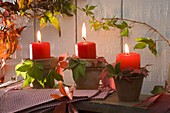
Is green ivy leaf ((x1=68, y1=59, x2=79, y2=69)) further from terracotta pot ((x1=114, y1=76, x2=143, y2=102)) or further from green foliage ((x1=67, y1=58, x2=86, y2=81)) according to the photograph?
terracotta pot ((x1=114, y1=76, x2=143, y2=102))

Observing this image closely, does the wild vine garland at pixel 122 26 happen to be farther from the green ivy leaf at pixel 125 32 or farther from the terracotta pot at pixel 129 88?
the terracotta pot at pixel 129 88

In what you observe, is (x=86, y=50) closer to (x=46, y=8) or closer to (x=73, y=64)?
(x=73, y=64)

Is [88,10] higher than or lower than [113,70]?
higher

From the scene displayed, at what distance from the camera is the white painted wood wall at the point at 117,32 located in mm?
635

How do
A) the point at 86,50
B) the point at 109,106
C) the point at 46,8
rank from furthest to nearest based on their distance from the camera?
the point at 46,8
the point at 86,50
the point at 109,106

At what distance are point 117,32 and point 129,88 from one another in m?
0.19

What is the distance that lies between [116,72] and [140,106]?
71 millimetres

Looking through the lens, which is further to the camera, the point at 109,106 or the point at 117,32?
the point at 117,32

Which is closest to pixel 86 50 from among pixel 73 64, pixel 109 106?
pixel 73 64

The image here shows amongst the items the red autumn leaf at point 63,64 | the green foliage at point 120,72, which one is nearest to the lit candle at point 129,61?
the green foliage at point 120,72

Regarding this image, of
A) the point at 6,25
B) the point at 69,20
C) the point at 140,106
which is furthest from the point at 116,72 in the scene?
the point at 6,25

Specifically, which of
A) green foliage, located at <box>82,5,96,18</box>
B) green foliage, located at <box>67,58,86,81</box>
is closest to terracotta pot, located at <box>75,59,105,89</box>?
green foliage, located at <box>67,58,86,81</box>

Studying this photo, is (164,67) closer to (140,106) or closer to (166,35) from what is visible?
(166,35)

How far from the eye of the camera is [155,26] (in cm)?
64
